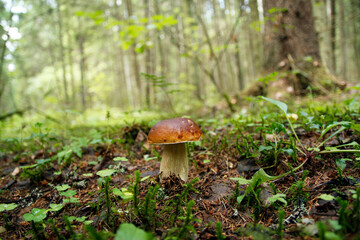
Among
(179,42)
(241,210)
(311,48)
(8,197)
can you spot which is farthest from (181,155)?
(311,48)

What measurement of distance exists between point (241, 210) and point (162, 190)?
75 cm

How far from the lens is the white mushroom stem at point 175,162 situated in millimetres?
2066

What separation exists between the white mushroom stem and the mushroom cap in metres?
0.27

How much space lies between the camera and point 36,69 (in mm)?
22312

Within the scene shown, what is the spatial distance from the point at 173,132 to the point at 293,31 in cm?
533

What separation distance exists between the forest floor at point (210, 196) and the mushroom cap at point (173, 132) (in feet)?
1.32

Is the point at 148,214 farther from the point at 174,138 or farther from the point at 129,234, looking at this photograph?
the point at 174,138

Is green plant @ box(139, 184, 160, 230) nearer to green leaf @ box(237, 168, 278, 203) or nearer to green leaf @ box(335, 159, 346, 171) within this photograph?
green leaf @ box(237, 168, 278, 203)

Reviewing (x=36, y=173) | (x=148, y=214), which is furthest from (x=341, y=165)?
(x=36, y=173)

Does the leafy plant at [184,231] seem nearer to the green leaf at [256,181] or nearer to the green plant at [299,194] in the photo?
the green leaf at [256,181]

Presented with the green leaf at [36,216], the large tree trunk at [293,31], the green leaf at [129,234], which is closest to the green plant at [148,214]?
the green leaf at [129,234]

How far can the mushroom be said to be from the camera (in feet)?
6.08

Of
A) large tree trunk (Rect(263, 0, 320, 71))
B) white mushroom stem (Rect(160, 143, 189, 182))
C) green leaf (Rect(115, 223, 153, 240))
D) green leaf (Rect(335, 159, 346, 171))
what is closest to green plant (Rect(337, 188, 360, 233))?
green leaf (Rect(335, 159, 346, 171))

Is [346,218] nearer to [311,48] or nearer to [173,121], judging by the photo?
[173,121]
